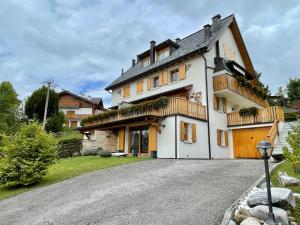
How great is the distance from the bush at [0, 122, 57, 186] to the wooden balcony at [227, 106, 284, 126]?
15346mm

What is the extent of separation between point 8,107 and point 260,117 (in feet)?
128

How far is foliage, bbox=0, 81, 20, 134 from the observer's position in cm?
3867

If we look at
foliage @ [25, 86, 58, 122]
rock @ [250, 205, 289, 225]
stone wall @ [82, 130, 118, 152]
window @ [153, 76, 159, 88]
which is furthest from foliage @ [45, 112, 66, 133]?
rock @ [250, 205, 289, 225]

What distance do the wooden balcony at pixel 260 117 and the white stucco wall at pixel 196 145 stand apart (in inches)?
148

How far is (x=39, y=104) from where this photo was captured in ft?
135

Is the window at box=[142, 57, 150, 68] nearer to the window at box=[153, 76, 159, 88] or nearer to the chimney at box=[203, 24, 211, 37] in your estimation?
the window at box=[153, 76, 159, 88]

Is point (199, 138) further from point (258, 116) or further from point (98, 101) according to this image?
point (98, 101)

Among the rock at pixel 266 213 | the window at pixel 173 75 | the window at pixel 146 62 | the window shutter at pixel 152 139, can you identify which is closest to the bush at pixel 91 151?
the window shutter at pixel 152 139

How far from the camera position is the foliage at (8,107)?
38.7 metres

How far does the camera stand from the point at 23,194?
1034 cm

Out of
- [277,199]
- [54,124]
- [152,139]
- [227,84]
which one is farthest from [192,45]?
[54,124]

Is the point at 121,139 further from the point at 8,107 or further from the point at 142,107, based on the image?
the point at 8,107

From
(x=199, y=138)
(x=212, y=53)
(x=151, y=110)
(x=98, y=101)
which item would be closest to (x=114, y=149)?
(x=151, y=110)

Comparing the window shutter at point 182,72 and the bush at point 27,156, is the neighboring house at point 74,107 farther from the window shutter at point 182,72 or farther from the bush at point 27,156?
the bush at point 27,156
